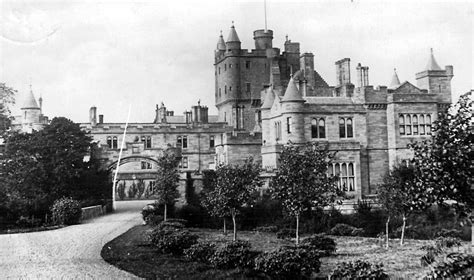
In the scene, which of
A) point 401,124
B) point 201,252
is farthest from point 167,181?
point 401,124

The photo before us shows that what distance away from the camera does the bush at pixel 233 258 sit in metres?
16.6

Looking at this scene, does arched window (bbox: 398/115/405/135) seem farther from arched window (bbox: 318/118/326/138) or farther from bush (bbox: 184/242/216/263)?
bush (bbox: 184/242/216/263)

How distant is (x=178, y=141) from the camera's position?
6981cm

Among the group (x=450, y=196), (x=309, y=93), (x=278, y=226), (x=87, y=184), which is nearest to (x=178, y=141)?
(x=309, y=93)

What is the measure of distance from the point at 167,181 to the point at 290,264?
832 inches

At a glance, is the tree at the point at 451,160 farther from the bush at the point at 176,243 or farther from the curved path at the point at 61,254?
the bush at the point at 176,243

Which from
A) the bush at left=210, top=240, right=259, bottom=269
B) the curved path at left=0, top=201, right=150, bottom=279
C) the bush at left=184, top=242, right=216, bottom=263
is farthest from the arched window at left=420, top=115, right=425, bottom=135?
the bush at left=210, top=240, right=259, bottom=269

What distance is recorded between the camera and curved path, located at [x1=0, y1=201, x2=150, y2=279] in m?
16.2

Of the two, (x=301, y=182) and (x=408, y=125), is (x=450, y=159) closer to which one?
(x=301, y=182)

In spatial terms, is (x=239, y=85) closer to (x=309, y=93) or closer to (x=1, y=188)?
(x=309, y=93)

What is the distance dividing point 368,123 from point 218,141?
12190mm

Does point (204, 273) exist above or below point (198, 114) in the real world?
below

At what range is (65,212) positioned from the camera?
32.3m

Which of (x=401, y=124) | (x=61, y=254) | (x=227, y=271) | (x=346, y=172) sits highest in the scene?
(x=401, y=124)
